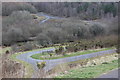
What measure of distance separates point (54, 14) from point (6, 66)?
103 ft

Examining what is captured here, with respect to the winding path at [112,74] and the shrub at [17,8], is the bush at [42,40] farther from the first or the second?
the winding path at [112,74]

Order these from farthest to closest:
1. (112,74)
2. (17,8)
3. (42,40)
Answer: (17,8) < (42,40) < (112,74)

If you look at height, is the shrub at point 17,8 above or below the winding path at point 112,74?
above

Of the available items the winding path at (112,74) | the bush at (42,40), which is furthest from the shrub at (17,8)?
the winding path at (112,74)

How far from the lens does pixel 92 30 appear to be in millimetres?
5812

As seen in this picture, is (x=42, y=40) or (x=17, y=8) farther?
(x=17, y=8)

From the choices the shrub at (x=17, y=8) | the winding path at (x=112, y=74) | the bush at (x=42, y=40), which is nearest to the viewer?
the winding path at (x=112, y=74)

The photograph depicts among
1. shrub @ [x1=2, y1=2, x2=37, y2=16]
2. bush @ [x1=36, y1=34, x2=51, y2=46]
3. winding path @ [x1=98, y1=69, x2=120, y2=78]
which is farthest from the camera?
shrub @ [x1=2, y1=2, x2=37, y2=16]

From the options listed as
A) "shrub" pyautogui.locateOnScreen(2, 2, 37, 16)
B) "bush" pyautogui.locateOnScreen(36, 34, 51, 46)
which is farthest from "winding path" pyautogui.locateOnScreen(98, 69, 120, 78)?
"shrub" pyautogui.locateOnScreen(2, 2, 37, 16)

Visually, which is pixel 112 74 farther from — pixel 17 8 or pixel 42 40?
pixel 17 8

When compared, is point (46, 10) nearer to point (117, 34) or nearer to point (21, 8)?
point (21, 8)

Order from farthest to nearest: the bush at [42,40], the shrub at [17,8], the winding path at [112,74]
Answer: the shrub at [17,8]
the bush at [42,40]
the winding path at [112,74]

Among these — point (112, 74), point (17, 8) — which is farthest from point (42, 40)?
point (112, 74)

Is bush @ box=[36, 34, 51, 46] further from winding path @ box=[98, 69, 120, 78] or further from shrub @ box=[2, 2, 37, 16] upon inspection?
winding path @ box=[98, 69, 120, 78]
